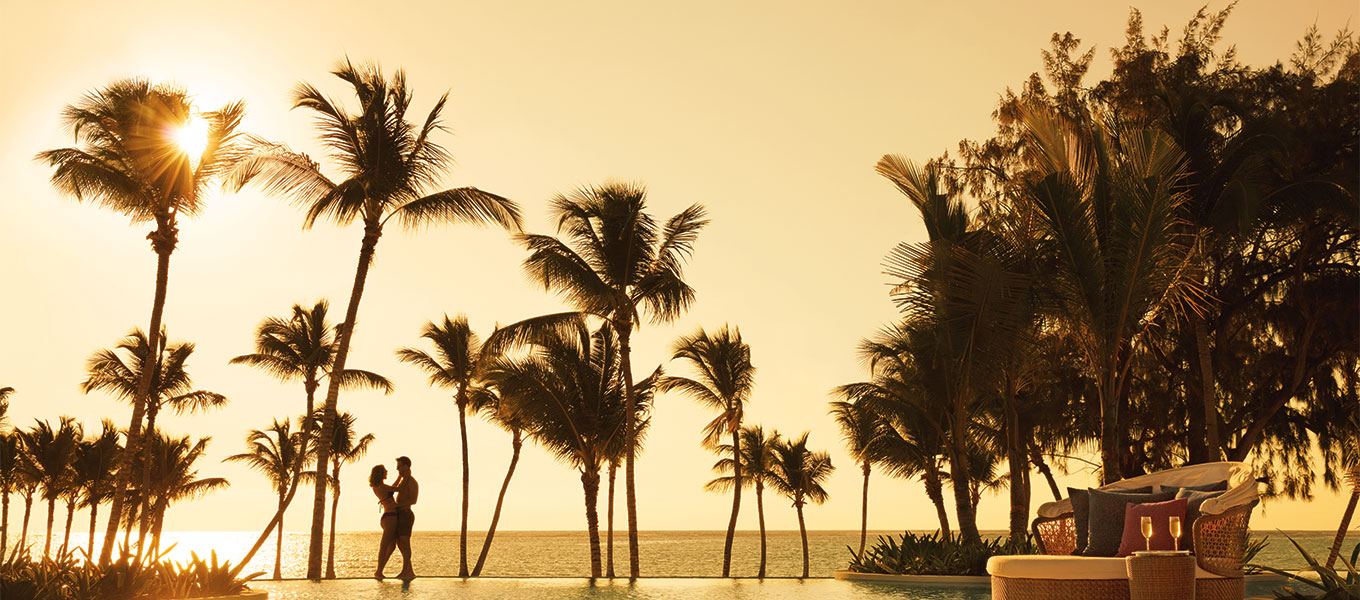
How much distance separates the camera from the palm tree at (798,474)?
1501 inches

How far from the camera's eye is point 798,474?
1501 inches

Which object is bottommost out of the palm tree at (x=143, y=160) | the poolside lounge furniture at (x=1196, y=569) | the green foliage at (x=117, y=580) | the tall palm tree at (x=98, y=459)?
the green foliage at (x=117, y=580)

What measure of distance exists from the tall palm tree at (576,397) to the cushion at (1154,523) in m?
13.5

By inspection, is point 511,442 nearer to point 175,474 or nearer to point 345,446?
point 345,446

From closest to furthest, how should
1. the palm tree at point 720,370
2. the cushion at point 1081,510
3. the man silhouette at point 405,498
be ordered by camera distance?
the cushion at point 1081,510, the man silhouette at point 405,498, the palm tree at point 720,370

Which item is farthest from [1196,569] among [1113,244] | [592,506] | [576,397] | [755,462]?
[755,462]

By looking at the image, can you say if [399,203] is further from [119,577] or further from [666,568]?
[666,568]

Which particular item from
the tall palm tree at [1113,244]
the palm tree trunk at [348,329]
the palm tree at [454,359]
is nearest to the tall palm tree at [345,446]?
the palm tree at [454,359]

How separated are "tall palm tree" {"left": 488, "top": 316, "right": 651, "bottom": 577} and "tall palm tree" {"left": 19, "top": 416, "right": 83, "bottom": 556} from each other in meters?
21.0

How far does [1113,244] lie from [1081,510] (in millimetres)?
3179

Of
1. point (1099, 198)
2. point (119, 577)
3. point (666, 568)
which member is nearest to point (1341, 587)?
point (1099, 198)

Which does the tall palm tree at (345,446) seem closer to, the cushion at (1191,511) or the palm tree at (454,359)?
the palm tree at (454,359)

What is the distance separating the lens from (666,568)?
6969cm

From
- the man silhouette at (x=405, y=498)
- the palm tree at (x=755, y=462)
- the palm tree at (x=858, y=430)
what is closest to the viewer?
the man silhouette at (x=405, y=498)
